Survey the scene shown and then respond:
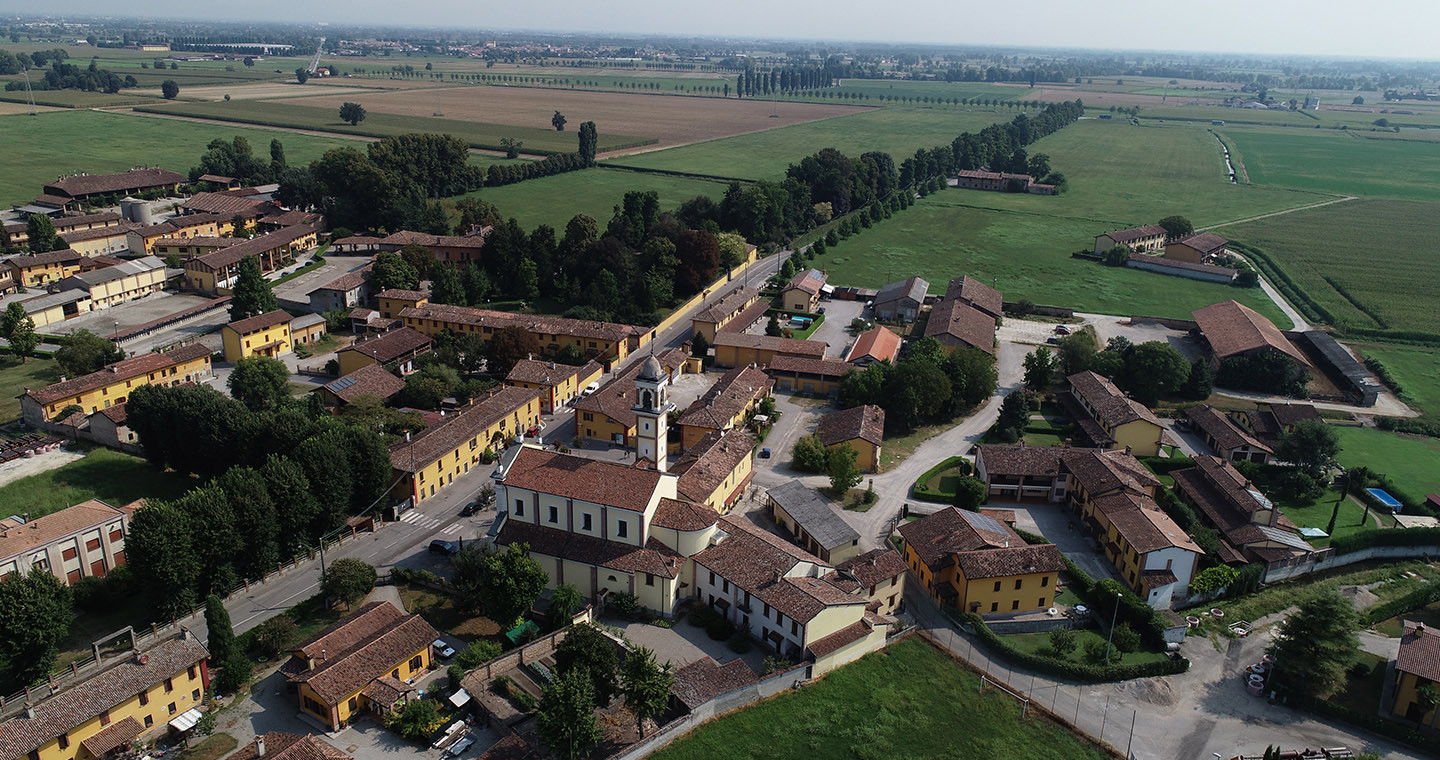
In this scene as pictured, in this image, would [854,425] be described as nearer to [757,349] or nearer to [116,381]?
[757,349]

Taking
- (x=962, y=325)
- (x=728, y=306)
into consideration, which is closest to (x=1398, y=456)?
(x=962, y=325)

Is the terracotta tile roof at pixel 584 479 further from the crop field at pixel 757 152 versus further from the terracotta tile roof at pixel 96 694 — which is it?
the crop field at pixel 757 152

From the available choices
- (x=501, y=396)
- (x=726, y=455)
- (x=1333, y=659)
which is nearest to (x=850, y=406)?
(x=726, y=455)

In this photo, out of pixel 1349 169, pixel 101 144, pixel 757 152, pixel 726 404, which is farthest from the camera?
pixel 757 152

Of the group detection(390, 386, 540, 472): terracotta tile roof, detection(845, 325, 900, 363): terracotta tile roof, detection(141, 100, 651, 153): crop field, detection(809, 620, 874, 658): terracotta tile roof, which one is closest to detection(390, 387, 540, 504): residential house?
detection(390, 386, 540, 472): terracotta tile roof

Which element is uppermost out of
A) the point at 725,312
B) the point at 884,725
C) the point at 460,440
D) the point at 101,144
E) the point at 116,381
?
the point at 101,144

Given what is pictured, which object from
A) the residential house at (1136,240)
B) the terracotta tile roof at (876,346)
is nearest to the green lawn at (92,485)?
the terracotta tile roof at (876,346)

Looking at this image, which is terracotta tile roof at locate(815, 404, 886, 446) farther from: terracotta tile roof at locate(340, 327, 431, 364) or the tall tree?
the tall tree
